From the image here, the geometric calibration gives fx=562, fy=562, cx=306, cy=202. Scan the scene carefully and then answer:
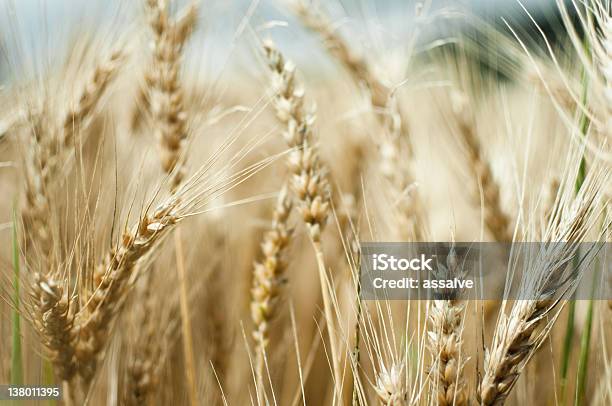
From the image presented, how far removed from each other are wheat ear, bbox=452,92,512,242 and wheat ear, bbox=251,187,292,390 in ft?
0.78

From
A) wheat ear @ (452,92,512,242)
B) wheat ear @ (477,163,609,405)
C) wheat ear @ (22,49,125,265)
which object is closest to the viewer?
wheat ear @ (477,163,609,405)

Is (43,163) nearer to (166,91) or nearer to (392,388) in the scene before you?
(166,91)

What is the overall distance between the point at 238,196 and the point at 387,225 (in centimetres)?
38

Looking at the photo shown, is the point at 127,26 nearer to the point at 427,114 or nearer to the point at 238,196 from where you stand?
the point at 238,196

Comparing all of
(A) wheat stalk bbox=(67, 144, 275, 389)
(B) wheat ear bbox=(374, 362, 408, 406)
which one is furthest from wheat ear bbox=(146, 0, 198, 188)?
(B) wheat ear bbox=(374, 362, 408, 406)

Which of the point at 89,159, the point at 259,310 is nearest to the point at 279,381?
the point at 259,310

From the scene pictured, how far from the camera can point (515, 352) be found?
1.45ft

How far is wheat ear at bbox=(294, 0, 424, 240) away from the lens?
661 mm

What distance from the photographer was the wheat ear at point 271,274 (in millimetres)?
623

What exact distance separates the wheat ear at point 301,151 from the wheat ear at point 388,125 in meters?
0.11

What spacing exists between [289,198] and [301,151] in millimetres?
69

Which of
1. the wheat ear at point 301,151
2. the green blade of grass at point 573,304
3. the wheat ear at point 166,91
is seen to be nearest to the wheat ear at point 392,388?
the wheat ear at point 301,151

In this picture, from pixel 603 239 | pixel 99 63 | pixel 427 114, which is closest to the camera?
pixel 603 239

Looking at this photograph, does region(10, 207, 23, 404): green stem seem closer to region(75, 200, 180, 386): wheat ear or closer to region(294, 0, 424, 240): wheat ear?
region(75, 200, 180, 386): wheat ear
